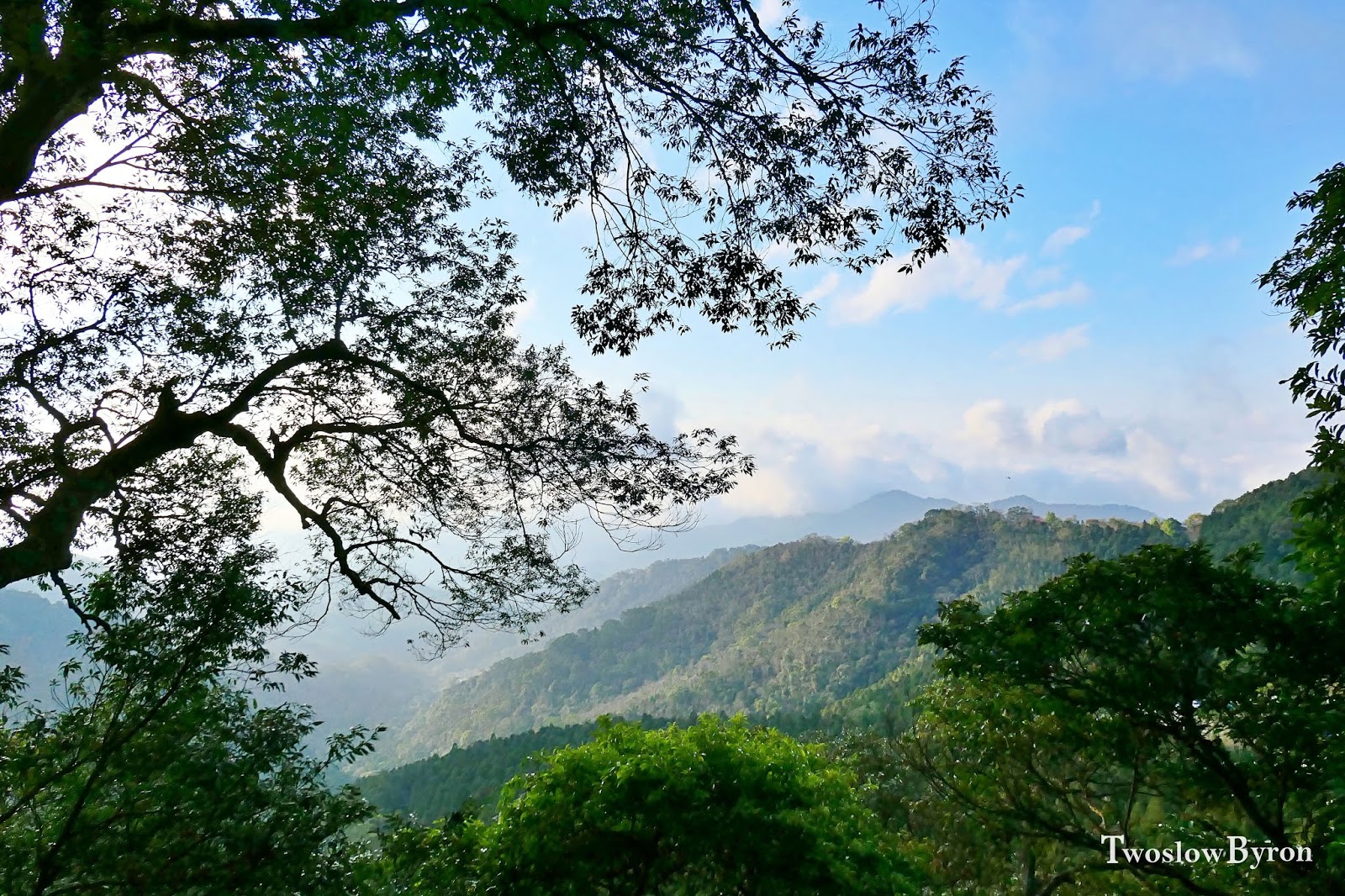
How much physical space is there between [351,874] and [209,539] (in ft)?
10.7

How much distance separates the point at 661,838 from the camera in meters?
5.87

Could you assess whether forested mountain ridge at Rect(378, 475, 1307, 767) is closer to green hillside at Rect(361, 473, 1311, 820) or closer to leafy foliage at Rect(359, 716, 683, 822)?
green hillside at Rect(361, 473, 1311, 820)

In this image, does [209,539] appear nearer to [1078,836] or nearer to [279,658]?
[279,658]

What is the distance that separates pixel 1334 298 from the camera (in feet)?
15.1

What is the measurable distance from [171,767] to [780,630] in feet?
413

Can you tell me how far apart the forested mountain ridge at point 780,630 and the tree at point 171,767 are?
266ft

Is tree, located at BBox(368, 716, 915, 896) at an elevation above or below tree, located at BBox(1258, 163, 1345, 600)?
below

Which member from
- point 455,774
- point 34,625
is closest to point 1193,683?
point 455,774

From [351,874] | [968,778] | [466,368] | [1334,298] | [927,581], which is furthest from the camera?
[927,581]

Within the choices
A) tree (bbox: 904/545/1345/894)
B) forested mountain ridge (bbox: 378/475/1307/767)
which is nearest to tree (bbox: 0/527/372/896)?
tree (bbox: 904/545/1345/894)

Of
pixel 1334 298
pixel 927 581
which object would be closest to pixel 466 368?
pixel 1334 298

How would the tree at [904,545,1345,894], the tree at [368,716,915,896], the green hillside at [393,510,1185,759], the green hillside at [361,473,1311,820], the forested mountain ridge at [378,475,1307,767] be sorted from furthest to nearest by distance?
the green hillside at [393,510,1185,759] < the forested mountain ridge at [378,475,1307,767] < the green hillside at [361,473,1311,820] < the tree at [368,716,915,896] < the tree at [904,545,1345,894]

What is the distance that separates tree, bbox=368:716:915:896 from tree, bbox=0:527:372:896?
5.25ft

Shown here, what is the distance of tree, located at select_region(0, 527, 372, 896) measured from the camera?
3.60 m
